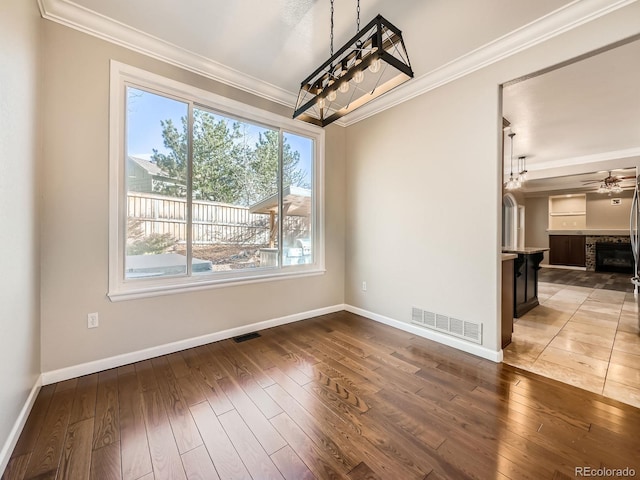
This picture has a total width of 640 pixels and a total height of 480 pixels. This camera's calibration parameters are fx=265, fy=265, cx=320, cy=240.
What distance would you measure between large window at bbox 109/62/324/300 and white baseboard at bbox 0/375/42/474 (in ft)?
2.55

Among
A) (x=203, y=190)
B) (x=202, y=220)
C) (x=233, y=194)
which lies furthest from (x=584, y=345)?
(x=203, y=190)

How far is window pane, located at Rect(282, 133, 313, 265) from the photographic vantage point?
349cm

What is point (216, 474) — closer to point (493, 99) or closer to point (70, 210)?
point (70, 210)

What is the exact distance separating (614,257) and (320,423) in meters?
11.2

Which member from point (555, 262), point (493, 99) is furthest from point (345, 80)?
point (555, 262)

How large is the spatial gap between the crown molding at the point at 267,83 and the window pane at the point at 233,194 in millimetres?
431

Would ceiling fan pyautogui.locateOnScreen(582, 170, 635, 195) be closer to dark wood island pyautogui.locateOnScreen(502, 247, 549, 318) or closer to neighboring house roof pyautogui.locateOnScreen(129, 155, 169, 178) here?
dark wood island pyautogui.locateOnScreen(502, 247, 549, 318)

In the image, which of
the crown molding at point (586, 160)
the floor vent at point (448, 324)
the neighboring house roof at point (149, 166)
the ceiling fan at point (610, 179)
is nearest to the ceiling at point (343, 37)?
the neighboring house roof at point (149, 166)

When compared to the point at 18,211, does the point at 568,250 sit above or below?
below

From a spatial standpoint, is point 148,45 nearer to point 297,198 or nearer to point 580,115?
point 297,198

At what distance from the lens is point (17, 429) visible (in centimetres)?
151

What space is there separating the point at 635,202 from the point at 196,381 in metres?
5.55

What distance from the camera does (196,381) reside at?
2.12m

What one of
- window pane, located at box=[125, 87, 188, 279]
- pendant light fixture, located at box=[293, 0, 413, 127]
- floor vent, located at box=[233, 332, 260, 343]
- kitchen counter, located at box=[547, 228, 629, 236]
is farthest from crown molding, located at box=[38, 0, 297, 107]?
kitchen counter, located at box=[547, 228, 629, 236]
